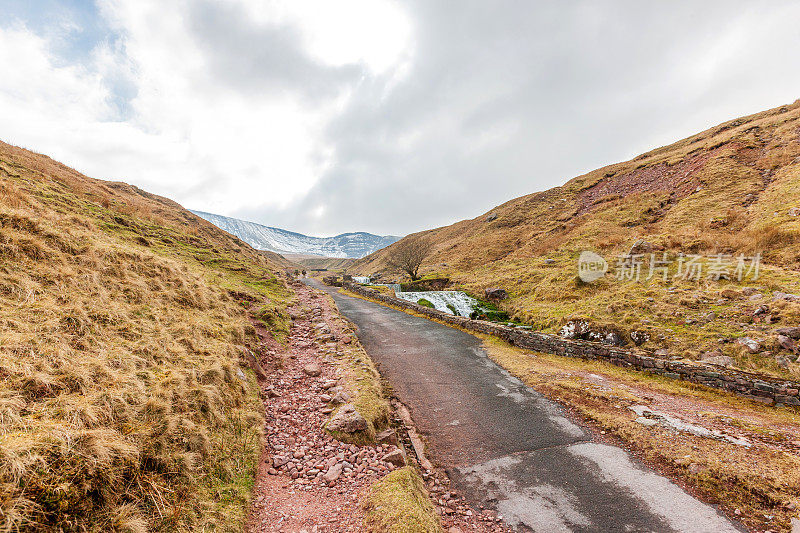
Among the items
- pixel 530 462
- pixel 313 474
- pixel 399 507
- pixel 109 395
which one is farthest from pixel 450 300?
pixel 109 395

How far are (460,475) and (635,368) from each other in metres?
9.85

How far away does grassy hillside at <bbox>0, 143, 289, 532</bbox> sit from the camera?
3.22m

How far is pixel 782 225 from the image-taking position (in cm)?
1808

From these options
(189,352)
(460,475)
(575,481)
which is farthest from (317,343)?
(575,481)

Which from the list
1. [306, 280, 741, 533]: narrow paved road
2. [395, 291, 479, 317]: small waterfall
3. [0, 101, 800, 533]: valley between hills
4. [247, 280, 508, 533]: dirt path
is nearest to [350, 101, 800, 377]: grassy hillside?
[0, 101, 800, 533]: valley between hills

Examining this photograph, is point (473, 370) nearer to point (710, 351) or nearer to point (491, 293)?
point (710, 351)

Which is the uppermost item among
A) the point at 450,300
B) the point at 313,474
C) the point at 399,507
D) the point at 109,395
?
the point at 450,300

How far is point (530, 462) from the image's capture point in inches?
277
